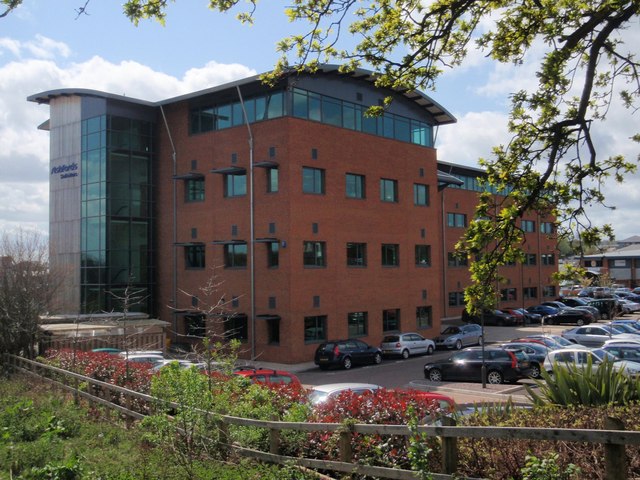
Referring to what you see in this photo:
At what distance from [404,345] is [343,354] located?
5.70 meters

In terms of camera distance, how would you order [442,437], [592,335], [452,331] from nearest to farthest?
[442,437] < [592,335] < [452,331]

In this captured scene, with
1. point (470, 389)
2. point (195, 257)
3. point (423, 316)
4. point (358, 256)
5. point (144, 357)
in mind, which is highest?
point (195, 257)

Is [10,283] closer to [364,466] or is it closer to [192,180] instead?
[192,180]

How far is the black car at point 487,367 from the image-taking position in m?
24.7

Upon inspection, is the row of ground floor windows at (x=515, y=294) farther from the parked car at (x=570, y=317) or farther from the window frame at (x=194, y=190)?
the window frame at (x=194, y=190)

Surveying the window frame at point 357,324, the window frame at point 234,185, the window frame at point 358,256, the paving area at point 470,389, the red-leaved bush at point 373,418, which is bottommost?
the paving area at point 470,389

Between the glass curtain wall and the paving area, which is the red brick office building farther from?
the paving area

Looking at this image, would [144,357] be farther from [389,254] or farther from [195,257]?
[389,254]

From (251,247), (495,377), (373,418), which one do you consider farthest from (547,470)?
(251,247)

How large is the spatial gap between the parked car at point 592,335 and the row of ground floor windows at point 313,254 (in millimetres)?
9982

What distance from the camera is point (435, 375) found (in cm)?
2555

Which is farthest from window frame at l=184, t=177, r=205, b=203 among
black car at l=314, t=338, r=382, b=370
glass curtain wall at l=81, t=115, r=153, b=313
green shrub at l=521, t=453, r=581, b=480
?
green shrub at l=521, t=453, r=581, b=480

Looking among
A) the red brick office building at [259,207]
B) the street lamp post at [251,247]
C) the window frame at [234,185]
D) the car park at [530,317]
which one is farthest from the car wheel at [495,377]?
the car park at [530,317]

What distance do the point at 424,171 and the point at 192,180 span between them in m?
15.2
